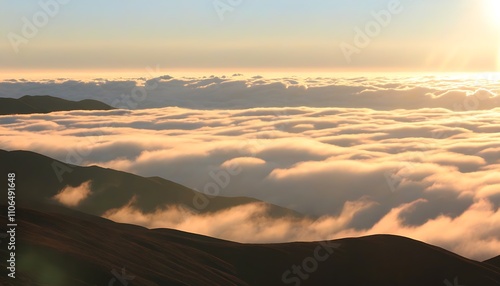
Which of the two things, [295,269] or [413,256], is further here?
[413,256]

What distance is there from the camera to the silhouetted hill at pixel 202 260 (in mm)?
74562

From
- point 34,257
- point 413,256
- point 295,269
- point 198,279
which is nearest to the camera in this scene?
point 34,257

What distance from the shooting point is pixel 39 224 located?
95188mm

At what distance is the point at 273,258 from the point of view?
401 ft

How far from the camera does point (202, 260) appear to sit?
109 m

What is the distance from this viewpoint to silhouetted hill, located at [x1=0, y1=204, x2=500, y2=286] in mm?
74562

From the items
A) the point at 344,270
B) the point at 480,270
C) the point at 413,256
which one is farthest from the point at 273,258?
the point at 480,270

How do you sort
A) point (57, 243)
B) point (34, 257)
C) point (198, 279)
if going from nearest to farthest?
point (34, 257), point (57, 243), point (198, 279)

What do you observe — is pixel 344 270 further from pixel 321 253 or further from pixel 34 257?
pixel 34 257

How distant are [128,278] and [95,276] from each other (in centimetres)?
474

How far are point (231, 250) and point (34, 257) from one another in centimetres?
5312

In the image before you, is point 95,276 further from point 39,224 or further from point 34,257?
point 39,224

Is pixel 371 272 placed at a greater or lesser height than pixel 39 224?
lesser

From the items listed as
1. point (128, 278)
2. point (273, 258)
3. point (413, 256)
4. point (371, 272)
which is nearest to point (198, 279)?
point (128, 278)
